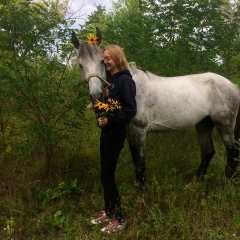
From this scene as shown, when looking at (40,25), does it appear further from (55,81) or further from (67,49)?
(55,81)

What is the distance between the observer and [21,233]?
302 centimetres

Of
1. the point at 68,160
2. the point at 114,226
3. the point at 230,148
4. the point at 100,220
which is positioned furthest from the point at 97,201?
the point at 230,148

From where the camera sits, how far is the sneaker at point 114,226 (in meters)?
2.97

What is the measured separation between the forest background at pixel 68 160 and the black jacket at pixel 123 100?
1.18 m

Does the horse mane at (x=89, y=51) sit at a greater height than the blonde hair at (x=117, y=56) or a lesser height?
greater

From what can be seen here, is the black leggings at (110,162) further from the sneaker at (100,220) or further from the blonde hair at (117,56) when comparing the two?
the blonde hair at (117,56)

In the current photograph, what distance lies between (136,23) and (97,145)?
8.56 feet

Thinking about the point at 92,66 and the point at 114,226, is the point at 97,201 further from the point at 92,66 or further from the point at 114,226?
the point at 92,66

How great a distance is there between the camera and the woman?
2.67 m

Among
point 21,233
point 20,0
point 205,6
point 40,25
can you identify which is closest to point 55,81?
→ point 40,25

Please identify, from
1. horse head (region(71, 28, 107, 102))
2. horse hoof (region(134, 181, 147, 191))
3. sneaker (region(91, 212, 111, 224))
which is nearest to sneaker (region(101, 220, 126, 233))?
Result: sneaker (region(91, 212, 111, 224))

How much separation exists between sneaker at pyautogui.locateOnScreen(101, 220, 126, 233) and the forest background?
0.08m

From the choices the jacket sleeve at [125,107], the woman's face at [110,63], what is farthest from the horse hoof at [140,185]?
the woman's face at [110,63]

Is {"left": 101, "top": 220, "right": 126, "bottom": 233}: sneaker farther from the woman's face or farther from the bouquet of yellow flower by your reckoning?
the woman's face
